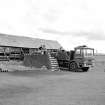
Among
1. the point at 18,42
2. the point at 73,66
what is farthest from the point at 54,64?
the point at 18,42

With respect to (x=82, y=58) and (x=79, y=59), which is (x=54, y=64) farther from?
(x=82, y=58)

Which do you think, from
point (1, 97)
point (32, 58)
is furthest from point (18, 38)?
point (1, 97)

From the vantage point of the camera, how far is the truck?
22.1 meters

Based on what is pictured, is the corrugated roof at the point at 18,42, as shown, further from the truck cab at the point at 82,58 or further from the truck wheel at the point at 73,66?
the truck cab at the point at 82,58

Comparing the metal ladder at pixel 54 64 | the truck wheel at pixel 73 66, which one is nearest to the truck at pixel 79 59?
the truck wheel at pixel 73 66

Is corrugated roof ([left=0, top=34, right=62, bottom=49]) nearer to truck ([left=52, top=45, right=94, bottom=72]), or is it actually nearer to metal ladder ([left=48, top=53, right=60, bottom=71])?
metal ladder ([left=48, top=53, right=60, bottom=71])

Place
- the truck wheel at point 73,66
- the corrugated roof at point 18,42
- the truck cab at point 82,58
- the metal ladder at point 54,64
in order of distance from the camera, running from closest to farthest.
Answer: the truck cab at point 82,58 < the truck wheel at point 73,66 < the metal ladder at point 54,64 < the corrugated roof at point 18,42

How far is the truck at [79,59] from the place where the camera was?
22125 mm

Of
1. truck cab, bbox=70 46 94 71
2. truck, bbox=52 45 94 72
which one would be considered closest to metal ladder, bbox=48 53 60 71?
truck, bbox=52 45 94 72

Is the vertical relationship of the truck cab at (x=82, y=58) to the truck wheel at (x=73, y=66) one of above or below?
above

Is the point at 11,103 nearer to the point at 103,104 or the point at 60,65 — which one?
the point at 103,104

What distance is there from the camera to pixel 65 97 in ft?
26.2

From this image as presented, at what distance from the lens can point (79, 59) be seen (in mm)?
22469

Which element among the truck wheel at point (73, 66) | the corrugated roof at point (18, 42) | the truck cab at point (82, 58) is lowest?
the truck wheel at point (73, 66)
